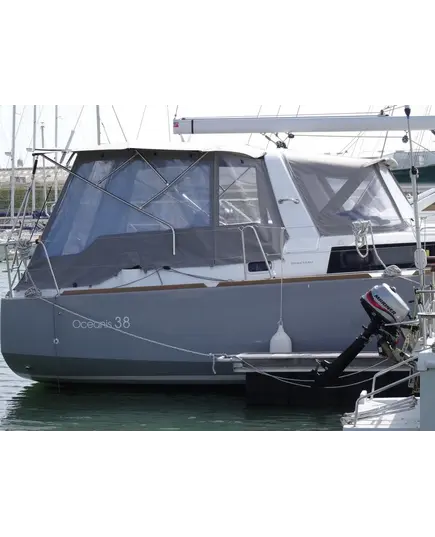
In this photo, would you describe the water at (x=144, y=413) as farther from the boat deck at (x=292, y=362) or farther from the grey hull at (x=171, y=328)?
the boat deck at (x=292, y=362)

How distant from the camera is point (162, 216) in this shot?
10.2 m

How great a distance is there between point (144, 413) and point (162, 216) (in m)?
1.95

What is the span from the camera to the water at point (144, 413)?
9.13 metres

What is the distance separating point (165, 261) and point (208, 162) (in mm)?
1083

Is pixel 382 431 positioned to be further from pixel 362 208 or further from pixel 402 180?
pixel 402 180

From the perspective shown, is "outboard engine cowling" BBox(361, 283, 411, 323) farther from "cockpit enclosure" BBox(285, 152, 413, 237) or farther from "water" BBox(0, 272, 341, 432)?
"cockpit enclosure" BBox(285, 152, 413, 237)

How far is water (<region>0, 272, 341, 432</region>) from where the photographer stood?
9.13 meters

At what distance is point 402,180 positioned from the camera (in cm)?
3122

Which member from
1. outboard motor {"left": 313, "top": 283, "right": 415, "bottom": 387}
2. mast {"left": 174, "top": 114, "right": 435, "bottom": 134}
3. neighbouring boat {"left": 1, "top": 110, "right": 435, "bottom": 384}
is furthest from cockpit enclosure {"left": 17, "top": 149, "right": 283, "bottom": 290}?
outboard motor {"left": 313, "top": 283, "right": 415, "bottom": 387}

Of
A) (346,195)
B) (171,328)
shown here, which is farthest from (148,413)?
(346,195)

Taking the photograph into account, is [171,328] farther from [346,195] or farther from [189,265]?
[346,195]

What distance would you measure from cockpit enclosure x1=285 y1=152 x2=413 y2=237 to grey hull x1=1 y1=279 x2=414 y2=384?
3.06 feet

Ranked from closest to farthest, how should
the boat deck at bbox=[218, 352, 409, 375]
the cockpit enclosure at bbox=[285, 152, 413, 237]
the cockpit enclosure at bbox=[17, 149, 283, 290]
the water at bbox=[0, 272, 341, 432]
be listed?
the water at bbox=[0, 272, 341, 432] → the boat deck at bbox=[218, 352, 409, 375] → the cockpit enclosure at bbox=[17, 149, 283, 290] → the cockpit enclosure at bbox=[285, 152, 413, 237]

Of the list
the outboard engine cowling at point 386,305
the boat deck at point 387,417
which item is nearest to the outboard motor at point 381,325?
the outboard engine cowling at point 386,305
